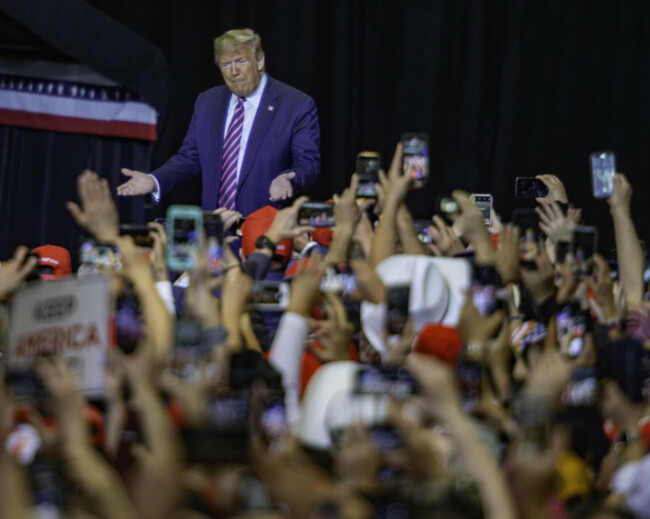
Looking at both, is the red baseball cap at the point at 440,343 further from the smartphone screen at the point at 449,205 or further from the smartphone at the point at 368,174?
the smartphone screen at the point at 449,205


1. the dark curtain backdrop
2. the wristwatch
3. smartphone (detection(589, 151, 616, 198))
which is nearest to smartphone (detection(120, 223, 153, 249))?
the wristwatch

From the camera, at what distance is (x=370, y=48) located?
6906mm

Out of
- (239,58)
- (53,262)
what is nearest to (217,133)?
(239,58)

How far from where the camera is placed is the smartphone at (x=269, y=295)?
3197mm

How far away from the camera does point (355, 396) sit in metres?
2.35

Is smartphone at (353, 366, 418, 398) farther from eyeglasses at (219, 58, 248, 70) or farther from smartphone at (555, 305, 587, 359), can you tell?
eyeglasses at (219, 58, 248, 70)

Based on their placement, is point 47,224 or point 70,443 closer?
point 70,443

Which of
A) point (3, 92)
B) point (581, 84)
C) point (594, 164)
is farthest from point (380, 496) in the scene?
point (581, 84)

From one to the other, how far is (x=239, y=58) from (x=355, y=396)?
295 centimetres

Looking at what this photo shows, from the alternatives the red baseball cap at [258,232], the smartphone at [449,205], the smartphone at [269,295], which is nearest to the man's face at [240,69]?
the red baseball cap at [258,232]

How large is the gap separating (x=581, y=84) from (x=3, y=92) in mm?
3573

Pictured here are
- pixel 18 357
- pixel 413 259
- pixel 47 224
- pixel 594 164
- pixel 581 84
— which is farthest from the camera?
pixel 581 84

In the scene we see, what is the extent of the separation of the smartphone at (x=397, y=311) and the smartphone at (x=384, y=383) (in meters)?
0.35

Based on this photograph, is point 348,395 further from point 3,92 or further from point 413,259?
point 3,92
